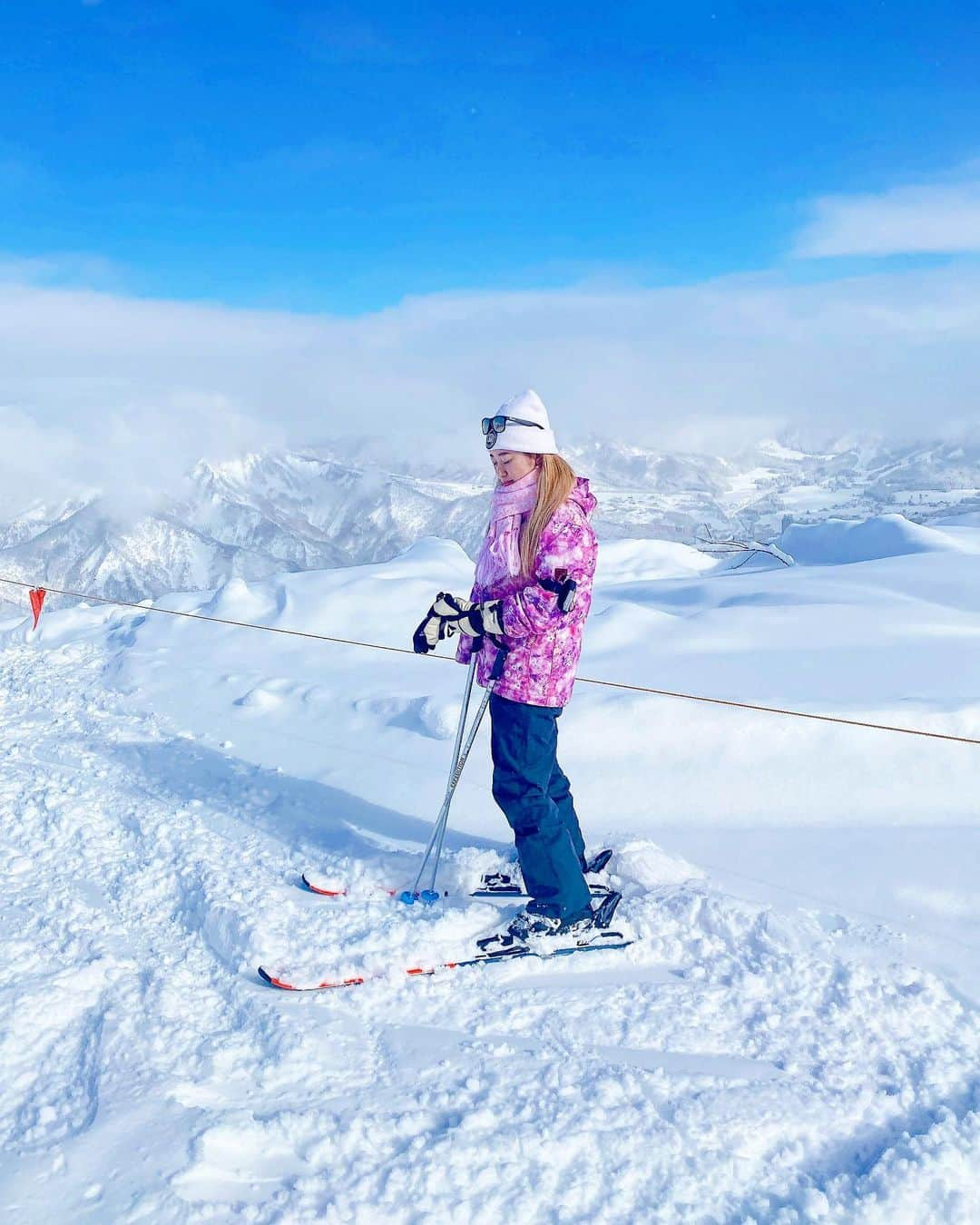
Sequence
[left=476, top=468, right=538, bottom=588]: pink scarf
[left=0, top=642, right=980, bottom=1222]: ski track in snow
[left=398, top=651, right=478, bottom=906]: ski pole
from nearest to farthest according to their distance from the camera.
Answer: [left=0, top=642, right=980, bottom=1222]: ski track in snow, [left=476, top=468, right=538, bottom=588]: pink scarf, [left=398, top=651, right=478, bottom=906]: ski pole

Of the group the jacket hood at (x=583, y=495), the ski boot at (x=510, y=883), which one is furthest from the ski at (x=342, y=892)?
the jacket hood at (x=583, y=495)

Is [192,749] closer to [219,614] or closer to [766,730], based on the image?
[766,730]

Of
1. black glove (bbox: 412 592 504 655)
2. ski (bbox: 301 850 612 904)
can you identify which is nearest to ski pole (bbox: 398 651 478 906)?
ski (bbox: 301 850 612 904)

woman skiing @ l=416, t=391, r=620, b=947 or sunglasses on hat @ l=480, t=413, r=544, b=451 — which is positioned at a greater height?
sunglasses on hat @ l=480, t=413, r=544, b=451

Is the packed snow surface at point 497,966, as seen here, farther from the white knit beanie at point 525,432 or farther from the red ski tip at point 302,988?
the white knit beanie at point 525,432

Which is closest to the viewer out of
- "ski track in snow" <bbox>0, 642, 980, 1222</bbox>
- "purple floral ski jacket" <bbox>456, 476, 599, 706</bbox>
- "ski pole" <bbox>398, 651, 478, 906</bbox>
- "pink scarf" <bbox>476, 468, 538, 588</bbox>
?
"ski track in snow" <bbox>0, 642, 980, 1222</bbox>

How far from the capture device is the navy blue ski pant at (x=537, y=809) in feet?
11.9

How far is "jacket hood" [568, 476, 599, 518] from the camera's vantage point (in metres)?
3.56

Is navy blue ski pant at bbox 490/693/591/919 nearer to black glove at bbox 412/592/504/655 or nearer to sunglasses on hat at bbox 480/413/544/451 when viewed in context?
black glove at bbox 412/592/504/655

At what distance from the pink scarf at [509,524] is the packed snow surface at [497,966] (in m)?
1.59

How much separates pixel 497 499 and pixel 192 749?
4005mm

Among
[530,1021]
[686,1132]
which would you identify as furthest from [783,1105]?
[530,1021]

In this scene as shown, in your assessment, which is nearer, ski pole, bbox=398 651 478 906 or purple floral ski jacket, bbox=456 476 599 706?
purple floral ski jacket, bbox=456 476 599 706

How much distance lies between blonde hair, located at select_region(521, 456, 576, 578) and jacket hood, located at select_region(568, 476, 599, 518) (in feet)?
0.09
